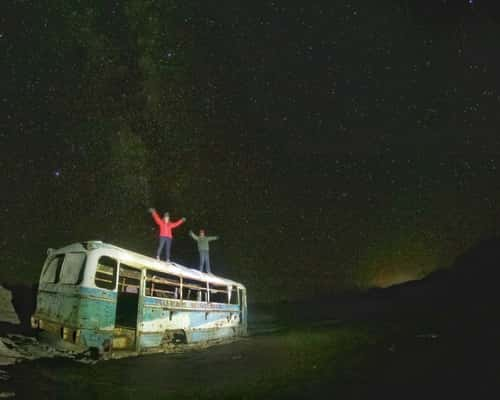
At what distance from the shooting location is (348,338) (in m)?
14.8

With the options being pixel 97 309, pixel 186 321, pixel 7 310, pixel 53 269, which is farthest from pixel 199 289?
pixel 7 310

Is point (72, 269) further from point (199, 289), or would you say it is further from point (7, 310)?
point (7, 310)

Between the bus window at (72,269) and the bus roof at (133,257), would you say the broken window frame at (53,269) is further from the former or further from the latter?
the bus window at (72,269)

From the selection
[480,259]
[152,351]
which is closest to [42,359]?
[152,351]

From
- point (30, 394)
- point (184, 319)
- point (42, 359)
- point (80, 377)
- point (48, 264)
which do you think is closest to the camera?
point (30, 394)

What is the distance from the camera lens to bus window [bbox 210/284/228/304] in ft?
48.2

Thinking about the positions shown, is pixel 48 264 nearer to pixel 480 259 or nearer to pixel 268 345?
pixel 268 345

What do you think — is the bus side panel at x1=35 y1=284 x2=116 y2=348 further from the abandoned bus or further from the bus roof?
the bus roof

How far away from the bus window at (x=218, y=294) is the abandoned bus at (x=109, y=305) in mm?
1237

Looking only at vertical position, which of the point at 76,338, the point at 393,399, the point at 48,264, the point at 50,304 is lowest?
the point at 393,399

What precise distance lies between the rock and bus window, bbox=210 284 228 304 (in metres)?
6.81

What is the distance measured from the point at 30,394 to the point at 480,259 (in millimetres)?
51652

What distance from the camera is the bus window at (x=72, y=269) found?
9.79m

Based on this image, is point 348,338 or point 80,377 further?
point 348,338
